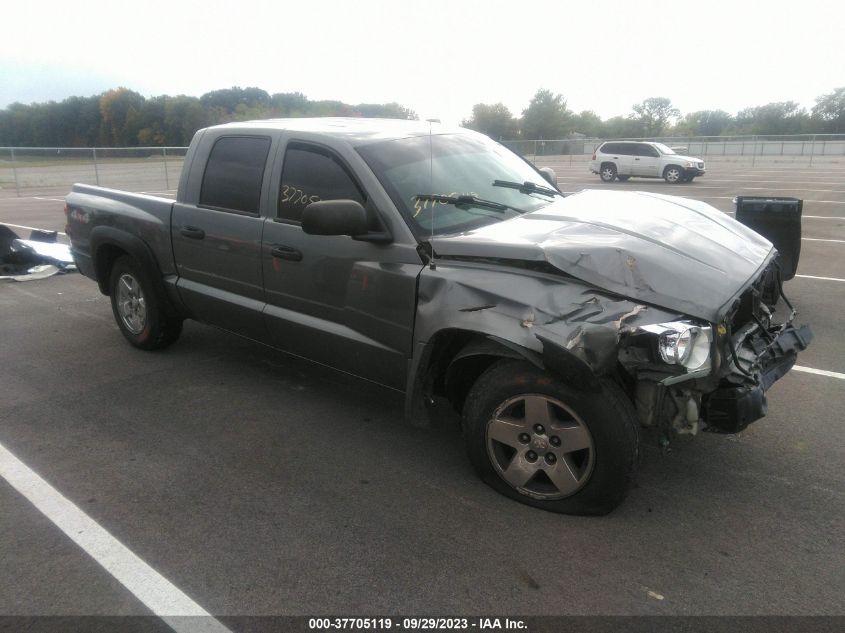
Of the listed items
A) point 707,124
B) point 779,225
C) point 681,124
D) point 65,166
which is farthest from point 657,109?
point 779,225

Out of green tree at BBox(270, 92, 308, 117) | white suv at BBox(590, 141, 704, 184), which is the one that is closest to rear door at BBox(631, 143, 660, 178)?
white suv at BBox(590, 141, 704, 184)

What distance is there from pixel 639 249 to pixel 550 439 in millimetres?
999

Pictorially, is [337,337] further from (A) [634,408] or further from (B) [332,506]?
(A) [634,408]

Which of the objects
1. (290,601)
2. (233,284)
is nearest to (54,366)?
(233,284)

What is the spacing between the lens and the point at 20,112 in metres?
37.7

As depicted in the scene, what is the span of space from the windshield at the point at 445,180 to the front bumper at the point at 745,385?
4.88 feet

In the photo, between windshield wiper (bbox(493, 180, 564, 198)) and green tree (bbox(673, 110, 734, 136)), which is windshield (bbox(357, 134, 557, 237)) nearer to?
windshield wiper (bbox(493, 180, 564, 198))

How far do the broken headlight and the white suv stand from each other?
2389cm

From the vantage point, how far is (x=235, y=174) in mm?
4516

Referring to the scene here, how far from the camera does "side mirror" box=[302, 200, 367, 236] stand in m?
3.37

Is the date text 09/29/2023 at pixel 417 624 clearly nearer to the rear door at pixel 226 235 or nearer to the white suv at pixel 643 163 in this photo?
the rear door at pixel 226 235

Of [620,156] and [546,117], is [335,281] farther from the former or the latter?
[546,117]

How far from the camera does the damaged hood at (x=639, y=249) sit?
2967 mm

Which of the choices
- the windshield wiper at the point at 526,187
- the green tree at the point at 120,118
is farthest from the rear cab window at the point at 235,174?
the green tree at the point at 120,118
